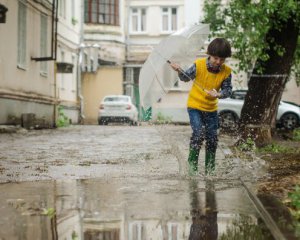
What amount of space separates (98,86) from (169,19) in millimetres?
6997

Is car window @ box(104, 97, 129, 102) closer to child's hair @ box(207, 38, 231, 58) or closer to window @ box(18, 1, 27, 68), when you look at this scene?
window @ box(18, 1, 27, 68)

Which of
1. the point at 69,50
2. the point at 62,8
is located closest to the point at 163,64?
the point at 62,8

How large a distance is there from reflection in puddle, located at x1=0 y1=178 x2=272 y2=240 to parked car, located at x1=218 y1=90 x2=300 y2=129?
20419 mm

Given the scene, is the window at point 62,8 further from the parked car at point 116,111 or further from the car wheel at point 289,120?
the car wheel at point 289,120

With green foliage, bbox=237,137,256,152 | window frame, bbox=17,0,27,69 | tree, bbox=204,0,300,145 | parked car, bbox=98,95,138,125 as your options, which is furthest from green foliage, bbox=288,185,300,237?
parked car, bbox=98,95,138,125

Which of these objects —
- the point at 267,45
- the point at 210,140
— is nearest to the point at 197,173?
the point at 210,140

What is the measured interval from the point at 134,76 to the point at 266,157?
105ft

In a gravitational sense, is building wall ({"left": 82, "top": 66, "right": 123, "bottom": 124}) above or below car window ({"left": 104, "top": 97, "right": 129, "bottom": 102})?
above

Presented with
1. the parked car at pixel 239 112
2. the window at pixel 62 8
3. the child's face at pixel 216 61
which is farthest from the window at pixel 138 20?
the child's face at pixel 216 61

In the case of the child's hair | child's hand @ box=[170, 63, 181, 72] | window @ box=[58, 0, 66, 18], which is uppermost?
window @ box=[58, 0, 66, 18]

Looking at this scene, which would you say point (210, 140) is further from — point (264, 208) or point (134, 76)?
point (134, 76)

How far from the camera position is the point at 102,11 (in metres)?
41.3

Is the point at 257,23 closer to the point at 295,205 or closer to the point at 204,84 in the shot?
the point at 204,84

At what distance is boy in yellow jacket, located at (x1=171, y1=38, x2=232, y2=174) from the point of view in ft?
24.5
